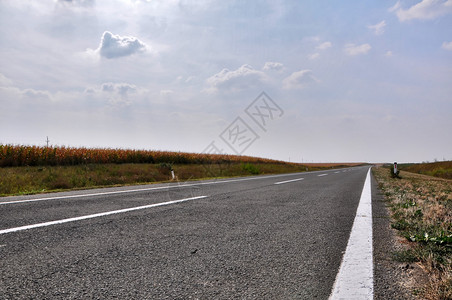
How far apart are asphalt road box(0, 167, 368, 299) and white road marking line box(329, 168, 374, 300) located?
0.22 ft

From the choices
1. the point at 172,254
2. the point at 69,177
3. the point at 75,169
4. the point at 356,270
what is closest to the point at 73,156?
the point at 75,169

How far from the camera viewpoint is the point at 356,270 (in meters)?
2.32

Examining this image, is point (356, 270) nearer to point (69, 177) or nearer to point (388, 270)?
point (388, 270)

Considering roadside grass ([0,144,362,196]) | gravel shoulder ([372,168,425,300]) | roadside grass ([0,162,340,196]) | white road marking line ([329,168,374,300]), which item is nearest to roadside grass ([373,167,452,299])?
gravel shoulder ([372,168,425,300])

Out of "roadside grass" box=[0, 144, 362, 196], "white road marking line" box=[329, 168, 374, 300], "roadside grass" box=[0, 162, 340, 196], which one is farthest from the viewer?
"roadside grass" box=[0, 144, 362, 196]

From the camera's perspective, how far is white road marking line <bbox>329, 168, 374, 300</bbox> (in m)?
1.92

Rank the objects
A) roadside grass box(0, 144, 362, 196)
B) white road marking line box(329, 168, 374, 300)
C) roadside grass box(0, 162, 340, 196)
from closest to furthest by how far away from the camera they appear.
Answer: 1. white road marking line box(329, 168, 374, 300)
2. roadside grass box(0, 162, 340, 196)
3. roadside grass box(0, 144, 362, 196)

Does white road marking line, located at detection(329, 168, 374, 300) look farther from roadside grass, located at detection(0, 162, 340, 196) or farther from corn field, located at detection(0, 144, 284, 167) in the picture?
corn field, located at detection(0, 144, 284, 167)

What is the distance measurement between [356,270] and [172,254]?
5.05 ft

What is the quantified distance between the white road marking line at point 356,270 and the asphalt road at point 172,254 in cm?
7

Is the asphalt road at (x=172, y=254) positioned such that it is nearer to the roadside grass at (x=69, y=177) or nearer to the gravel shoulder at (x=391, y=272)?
the gravel shoulder at (x=391, y=272)

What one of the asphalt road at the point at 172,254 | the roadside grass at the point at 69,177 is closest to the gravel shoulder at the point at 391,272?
the asphalt road at the point at 172,254

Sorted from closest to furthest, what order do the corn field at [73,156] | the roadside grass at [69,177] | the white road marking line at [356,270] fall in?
the white road marking line at [356,270], the roadside grass at [69,177], the corn field at [73,156]

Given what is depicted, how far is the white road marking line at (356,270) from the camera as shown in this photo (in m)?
1.92
